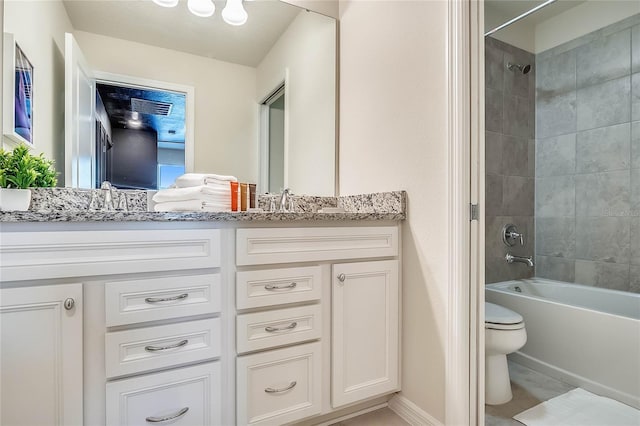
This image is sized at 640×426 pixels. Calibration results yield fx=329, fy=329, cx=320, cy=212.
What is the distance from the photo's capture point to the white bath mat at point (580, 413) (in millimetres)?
1427

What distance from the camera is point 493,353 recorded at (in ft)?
5.31

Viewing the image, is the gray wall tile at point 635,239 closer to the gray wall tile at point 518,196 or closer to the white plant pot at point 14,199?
the gray wall tile at point 518,196

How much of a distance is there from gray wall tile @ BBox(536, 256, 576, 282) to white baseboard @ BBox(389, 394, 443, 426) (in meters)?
1.75

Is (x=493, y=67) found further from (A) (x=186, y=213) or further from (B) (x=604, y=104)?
(A) (x=186, y=213)

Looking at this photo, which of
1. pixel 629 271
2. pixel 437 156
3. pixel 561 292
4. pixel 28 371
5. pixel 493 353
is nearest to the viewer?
pixel 28 371

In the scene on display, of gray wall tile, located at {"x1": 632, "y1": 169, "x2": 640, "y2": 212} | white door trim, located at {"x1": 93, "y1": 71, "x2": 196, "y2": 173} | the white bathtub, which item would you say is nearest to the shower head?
gray wall tile, located at {"x1": 632, "y1": 169, "x2": 640, "y2": 212}

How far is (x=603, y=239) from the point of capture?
2223mm

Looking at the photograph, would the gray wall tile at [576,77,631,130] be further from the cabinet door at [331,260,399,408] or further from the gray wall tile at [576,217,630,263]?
the cabinet door at [331,260,399,408]

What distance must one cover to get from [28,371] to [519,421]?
5.97ft

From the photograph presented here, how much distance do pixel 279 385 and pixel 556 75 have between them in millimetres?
2874

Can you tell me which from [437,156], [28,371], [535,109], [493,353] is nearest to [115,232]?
[28,371]

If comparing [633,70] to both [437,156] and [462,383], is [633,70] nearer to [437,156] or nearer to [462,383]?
[437,156]

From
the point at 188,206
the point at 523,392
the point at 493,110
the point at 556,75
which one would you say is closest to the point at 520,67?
the point at 556,75

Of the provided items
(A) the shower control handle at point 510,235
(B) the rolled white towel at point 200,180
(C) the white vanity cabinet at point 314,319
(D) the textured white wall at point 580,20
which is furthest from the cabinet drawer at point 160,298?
(D) the textured white wall at point 580,20
